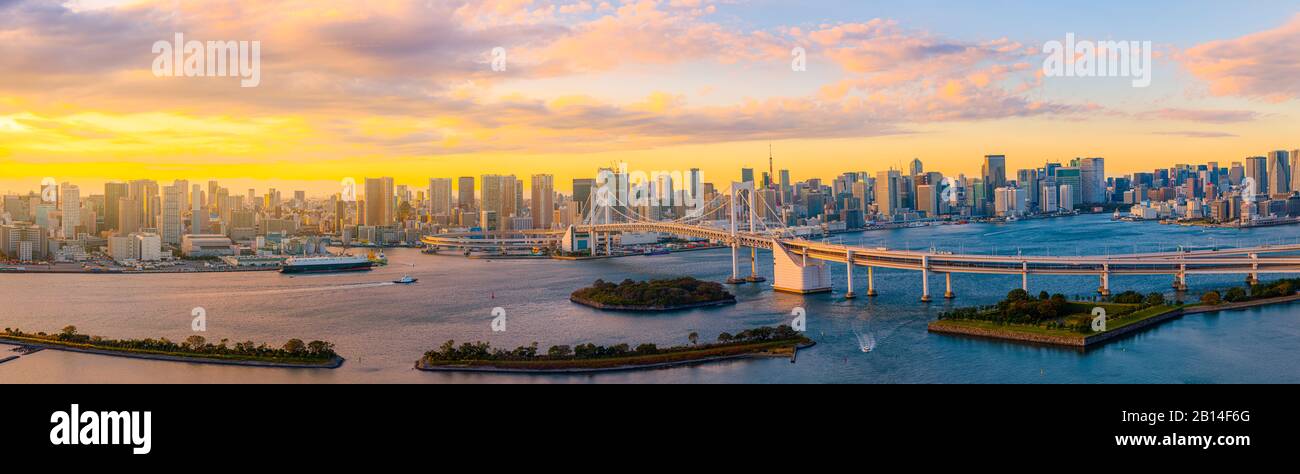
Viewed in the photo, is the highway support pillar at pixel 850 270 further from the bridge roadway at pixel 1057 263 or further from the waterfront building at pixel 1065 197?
the waterfront building at pixel 1065 197

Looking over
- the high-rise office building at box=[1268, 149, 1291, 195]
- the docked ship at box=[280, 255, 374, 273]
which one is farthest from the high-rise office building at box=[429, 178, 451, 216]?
the high-rise office building at box=[1268, 149, 1291, 195]

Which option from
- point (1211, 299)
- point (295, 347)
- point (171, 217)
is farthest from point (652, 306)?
point (171, 217)

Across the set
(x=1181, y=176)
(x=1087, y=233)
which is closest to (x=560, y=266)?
(x=1087, y=233)

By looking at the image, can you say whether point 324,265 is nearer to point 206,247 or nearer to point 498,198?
point 206,247

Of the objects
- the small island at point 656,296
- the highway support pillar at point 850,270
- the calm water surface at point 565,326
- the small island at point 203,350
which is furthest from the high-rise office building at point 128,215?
the highway support pillar at point 850,270

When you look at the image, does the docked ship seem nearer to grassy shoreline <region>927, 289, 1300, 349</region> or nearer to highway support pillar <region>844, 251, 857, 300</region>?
highway support pillar <region>844, 251, 857, 300</region>
